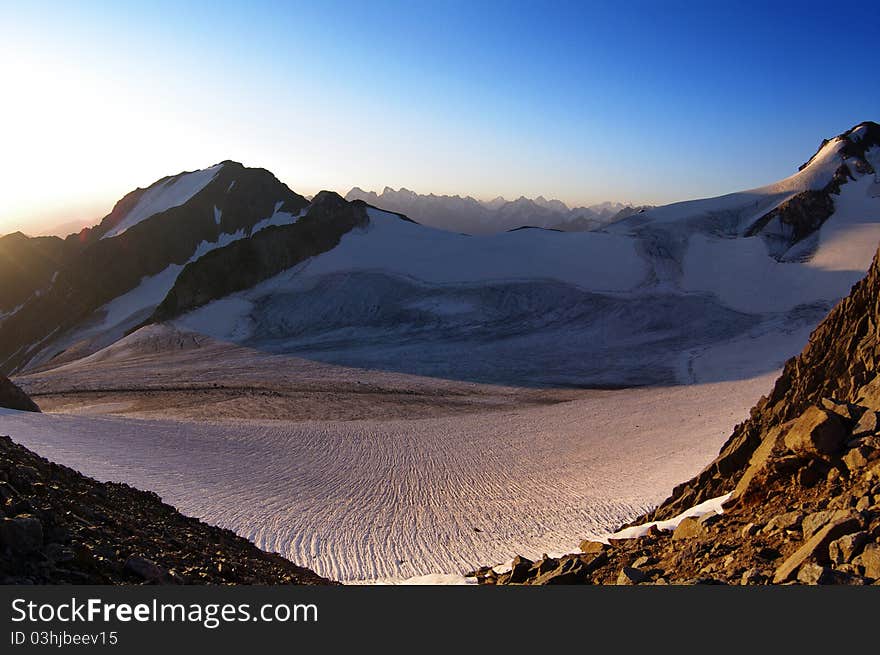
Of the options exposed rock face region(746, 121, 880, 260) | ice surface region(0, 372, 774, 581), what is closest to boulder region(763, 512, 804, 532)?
ice surface region(0, 372, 774, 581)

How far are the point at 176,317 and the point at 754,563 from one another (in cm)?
4224

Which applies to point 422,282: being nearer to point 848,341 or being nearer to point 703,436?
point 703,436

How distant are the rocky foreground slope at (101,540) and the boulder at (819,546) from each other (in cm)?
438

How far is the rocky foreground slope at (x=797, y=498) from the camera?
12.8 ft

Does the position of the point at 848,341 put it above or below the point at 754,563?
above

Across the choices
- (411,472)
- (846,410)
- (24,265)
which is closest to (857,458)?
(846,410)

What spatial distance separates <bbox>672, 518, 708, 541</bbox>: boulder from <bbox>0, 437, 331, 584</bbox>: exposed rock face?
4.13m

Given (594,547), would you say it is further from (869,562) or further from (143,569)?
(143,569)

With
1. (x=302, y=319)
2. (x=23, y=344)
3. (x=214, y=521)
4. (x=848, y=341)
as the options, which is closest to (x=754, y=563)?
(x=848, y=341)

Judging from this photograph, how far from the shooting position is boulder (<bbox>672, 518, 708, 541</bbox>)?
18.4 feet

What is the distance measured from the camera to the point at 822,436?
518 centimetres

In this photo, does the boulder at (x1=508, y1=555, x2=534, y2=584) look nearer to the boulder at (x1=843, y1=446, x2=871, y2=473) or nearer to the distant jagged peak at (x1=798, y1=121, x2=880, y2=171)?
the boulder at (x1=843, y1=446, x2=871, y2=473)

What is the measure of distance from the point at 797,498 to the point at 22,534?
605 cm

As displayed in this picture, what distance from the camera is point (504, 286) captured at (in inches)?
1634
